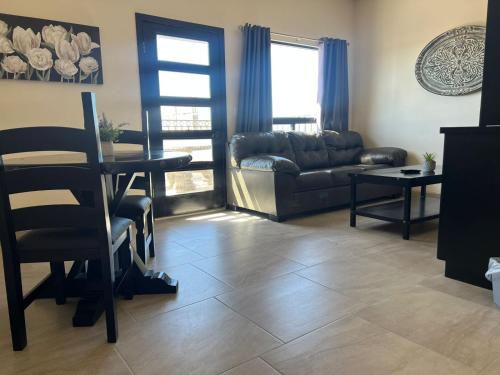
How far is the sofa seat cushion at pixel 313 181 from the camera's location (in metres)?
3.77

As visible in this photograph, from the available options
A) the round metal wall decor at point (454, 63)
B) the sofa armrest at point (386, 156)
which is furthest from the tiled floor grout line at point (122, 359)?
the round metal wall decor at point (454, 63)

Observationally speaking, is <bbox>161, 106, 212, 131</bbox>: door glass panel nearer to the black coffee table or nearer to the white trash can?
the black coffee table

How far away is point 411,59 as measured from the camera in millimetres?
4875

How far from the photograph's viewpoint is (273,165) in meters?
3.58

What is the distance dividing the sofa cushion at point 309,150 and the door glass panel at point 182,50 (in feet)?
4.59

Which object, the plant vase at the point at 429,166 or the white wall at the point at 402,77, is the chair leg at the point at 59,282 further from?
the white wall at the point at 402,77

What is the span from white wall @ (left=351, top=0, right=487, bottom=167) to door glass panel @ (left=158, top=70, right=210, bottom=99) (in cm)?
256

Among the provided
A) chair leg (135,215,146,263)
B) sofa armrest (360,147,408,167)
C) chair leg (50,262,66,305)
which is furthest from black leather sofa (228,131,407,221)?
chair leg (50,262,66,305)

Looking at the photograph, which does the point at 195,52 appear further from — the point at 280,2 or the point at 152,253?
the point at 152,253

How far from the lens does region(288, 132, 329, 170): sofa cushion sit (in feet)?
14.8

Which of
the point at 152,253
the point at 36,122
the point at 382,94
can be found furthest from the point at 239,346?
the point at 382,94

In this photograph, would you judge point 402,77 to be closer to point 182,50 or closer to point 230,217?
point 182,50

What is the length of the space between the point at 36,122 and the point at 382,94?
14.3 ft

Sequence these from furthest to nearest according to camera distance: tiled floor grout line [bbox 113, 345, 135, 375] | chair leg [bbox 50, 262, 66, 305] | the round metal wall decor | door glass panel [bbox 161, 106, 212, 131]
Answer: the round metal wall decor < door glass panel [bbox 161, 106, 212, 131] < chair leg [bbox 50, 262, 66, 305] < tiled floor grout line [bbox 113, 345, 135, 375]
